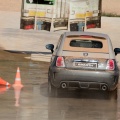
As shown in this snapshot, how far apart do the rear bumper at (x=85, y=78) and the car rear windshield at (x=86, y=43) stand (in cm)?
75

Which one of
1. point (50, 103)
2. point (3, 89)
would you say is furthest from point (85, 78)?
point (3, 89)

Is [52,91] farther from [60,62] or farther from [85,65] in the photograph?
[85,65]

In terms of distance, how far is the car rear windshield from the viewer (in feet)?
42.5

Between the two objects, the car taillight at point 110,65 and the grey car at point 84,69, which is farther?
the car taillight at point 110,65

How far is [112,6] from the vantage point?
145 ft

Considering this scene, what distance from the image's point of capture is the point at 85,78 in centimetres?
1241

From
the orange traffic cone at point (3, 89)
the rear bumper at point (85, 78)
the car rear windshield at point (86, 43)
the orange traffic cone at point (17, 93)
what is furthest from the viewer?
the orange traffic cone at point (3, 89)

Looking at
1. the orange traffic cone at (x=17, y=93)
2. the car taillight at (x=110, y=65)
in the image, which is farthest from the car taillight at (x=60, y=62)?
the orange traffic cone at (x=17, y=93)

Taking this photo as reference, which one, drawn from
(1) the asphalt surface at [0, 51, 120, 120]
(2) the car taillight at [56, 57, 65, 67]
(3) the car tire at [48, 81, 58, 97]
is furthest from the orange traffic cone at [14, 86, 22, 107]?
(2) the car taillight at [56, 57, 65, 67]

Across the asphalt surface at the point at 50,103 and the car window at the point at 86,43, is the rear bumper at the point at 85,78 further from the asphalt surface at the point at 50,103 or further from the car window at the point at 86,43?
the car window at the point at 86,43

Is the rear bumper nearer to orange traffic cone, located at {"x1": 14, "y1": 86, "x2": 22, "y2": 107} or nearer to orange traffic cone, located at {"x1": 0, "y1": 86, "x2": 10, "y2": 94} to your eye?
orange traffic cone, located at {"x1": 14, "y1": 86, "x2": 22, "y2": 107}

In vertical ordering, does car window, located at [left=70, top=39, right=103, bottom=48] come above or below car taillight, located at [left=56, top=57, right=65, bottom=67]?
above

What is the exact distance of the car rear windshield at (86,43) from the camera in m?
13.0

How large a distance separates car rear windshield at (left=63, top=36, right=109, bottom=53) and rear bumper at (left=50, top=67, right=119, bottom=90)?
75cm
